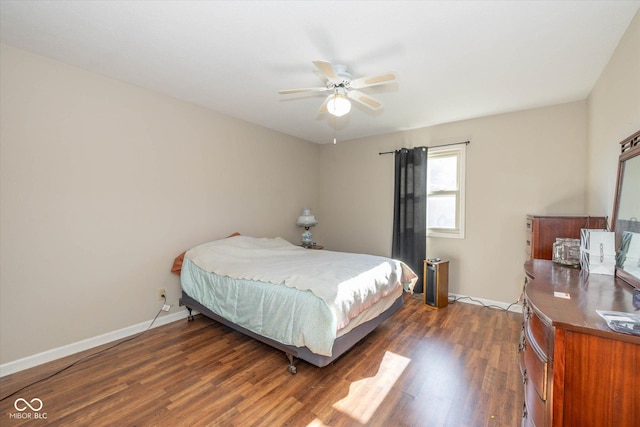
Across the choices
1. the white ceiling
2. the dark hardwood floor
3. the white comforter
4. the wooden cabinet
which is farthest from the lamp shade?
the wooden cabinet

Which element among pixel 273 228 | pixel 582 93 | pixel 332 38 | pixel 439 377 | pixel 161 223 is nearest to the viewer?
pixel 332 38

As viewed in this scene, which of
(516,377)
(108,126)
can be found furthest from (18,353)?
(516,377)

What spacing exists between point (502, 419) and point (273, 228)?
344cm

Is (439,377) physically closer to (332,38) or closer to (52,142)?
(332,38)

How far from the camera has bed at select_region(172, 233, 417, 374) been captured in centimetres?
196

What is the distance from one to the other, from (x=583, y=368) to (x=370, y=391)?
1.37 meters

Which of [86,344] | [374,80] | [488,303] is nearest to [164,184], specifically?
[86,344]

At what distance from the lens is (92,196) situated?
8.21 ft

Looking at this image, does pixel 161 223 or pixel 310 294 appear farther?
pixel 161 223

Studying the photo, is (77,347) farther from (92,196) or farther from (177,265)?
(92,196)

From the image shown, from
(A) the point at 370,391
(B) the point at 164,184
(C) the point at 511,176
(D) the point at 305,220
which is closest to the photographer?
(A) the point at 370,391

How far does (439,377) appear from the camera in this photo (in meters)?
2.06

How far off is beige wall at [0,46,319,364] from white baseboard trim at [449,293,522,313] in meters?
3.46

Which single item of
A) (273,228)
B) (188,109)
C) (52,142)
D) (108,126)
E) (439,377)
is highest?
(188,109)
